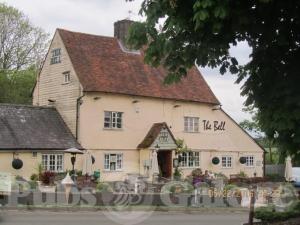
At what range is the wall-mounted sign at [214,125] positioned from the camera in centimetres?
4134

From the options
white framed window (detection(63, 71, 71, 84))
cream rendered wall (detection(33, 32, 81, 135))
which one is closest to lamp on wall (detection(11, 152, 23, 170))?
cream rendered wall (detection(33, 32, 81, 135))

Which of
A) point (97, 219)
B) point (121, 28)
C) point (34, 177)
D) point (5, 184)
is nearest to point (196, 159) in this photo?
point (121, 28)

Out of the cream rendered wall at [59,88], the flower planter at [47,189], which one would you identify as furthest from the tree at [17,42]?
the flower planter at [47,189]

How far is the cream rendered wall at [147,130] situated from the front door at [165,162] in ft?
5.10

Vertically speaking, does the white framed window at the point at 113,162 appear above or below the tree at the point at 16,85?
below

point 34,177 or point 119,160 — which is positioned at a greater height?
point 119,160

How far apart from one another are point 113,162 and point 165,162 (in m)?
4.03

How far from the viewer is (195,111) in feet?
134

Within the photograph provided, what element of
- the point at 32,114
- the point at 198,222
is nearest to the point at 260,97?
the point at 198,222

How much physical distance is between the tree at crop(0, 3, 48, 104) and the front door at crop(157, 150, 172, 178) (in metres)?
20.2

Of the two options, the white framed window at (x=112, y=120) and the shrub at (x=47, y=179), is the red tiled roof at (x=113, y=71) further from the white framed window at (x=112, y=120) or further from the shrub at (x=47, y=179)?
the shrub at (x=47, y=179)

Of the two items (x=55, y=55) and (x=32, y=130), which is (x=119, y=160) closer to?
(x=32, y=130)

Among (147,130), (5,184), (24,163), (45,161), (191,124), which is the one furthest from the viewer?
(191,124)

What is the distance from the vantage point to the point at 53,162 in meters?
33.8
